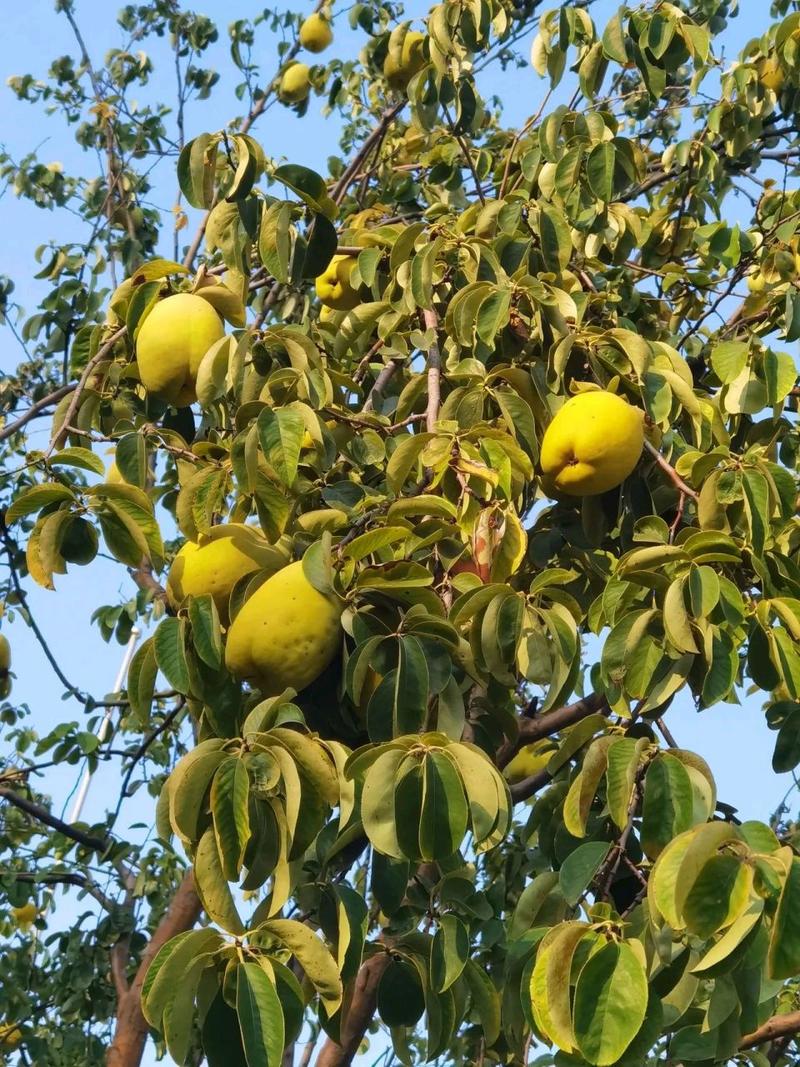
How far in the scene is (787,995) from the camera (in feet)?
14.7

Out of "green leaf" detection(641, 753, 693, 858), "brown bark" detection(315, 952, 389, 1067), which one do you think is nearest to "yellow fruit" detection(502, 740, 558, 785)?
"brown bark" detection(315, 952, 389, 1067)

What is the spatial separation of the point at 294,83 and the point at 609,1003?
372 cm

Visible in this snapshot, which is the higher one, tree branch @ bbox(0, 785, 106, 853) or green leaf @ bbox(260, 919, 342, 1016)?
tree branch @ bbox(0, 785, 106, 853)

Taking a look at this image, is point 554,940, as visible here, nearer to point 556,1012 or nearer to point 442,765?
point 556,1012

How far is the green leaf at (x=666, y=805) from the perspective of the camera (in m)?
1.51

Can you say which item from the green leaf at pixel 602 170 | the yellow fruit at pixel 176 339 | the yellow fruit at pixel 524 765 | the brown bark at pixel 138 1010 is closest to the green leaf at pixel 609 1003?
the yellow fruit at pixel 176 339

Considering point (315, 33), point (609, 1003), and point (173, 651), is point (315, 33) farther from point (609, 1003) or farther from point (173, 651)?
point (609, 1003)

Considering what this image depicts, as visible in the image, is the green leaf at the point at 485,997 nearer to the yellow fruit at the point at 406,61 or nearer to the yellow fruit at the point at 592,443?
the yellow fruit at the point at 592,443

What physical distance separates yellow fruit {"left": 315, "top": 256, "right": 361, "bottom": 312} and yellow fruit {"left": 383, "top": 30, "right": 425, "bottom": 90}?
3.21 ft

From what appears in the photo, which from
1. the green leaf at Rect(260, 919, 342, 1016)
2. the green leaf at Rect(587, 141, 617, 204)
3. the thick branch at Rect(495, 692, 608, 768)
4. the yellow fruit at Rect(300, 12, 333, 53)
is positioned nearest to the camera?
the green leaf at Rect(260, 919, 342, 1016)

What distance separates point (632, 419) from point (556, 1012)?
1010mm

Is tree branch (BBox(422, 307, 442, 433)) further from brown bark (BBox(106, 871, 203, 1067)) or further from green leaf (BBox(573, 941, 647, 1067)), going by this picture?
brown bark (BBox(106, 871, 203, 1067))

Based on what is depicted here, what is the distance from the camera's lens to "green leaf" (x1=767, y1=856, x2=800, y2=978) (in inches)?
47.8

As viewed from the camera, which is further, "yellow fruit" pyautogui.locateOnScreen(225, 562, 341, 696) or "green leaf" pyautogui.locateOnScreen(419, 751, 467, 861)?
"yellow fruit" pyautogui.locateOnScreen(225, 562, 341, 696)
